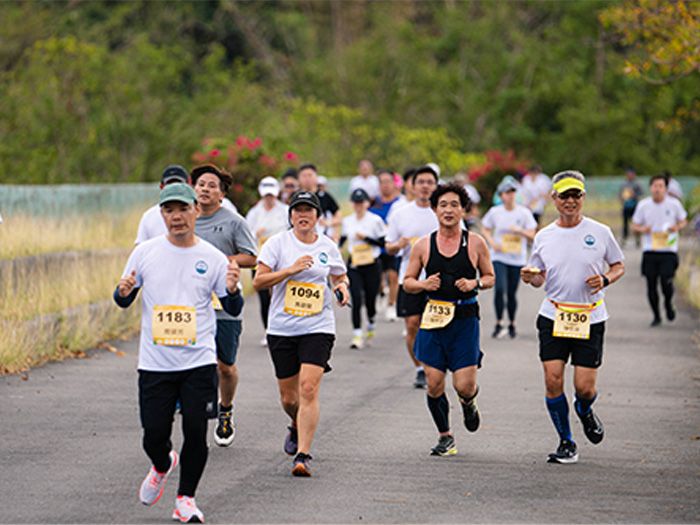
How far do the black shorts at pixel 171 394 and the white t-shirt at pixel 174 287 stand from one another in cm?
4

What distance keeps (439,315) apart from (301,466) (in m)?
1.61

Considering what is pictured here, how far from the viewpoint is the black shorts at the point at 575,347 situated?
10.1m

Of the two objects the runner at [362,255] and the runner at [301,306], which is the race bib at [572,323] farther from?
the runner at [362,255]

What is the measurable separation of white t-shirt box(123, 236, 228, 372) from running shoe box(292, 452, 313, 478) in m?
1.49

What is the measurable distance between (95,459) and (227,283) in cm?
239

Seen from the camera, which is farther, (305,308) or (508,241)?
(508,241)

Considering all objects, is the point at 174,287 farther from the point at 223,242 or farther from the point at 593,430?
the point at 593,430

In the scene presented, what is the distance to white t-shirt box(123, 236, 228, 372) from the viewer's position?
8.06 m

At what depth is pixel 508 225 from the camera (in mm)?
18094

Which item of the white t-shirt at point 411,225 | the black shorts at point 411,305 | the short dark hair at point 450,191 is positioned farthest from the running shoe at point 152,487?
the white t-shirt at point 411,225

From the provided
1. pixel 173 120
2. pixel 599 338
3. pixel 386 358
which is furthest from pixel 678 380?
pixel 173 120

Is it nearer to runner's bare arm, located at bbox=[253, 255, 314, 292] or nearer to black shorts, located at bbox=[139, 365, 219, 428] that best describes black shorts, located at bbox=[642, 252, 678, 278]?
runner's bare arm, located at bbox=[253, 255, 314, 292]

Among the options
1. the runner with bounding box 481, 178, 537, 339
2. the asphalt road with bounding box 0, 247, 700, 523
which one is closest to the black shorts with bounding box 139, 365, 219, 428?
the asphalt road with bounding box 0, 247, 700, 523

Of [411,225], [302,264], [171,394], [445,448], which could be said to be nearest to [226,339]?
[302,264]
